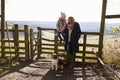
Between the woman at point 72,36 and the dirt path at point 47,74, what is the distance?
2.45ft

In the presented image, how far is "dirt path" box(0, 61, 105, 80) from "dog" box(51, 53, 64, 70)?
0.21 m

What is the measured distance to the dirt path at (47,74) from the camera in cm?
1085

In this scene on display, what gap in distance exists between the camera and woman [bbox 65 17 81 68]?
12375 mm

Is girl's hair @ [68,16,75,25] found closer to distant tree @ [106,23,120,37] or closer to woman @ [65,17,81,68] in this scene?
woman @ [65,17,81,68]

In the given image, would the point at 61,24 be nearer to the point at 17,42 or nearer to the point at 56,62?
the point at 56,62

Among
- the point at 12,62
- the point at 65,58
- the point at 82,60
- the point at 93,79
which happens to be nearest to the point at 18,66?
the point at 12,62

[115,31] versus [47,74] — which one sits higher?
[115,31]

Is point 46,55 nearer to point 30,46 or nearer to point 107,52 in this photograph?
point 30,46

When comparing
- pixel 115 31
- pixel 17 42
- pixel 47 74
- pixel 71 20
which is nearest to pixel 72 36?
pixel 71 20

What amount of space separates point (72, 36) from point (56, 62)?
4.76 ft

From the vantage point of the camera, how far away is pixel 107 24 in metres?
13.2

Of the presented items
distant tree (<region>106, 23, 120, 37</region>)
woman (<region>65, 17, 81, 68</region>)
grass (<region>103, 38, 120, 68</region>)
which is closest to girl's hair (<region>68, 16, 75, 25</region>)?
woman (<region>65, 17, 81, 68</region>)

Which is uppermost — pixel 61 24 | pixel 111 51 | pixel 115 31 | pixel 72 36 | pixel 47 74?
pixel 61 24

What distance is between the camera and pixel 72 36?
12477 millimetres
